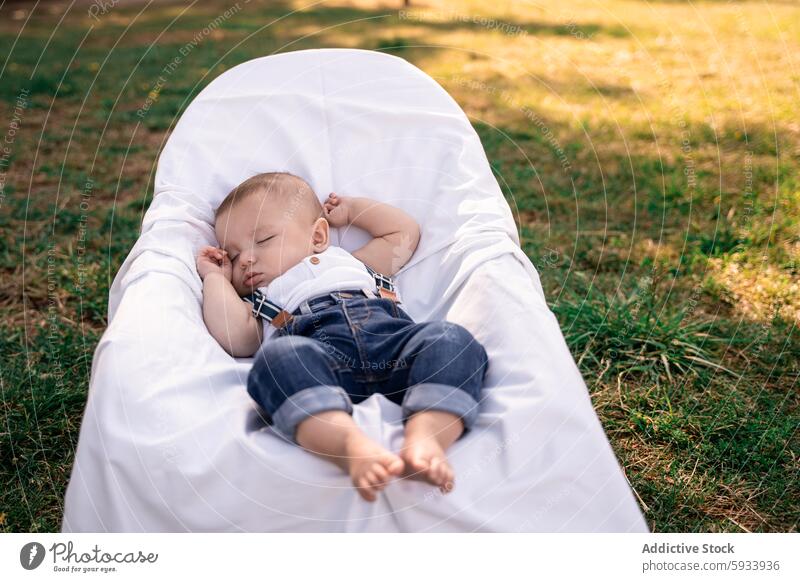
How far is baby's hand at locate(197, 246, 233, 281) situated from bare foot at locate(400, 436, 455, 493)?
2.63 feet

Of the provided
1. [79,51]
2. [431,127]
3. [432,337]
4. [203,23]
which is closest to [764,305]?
[431,127]

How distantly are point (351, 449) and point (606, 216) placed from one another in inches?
84.2

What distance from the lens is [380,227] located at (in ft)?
7.24

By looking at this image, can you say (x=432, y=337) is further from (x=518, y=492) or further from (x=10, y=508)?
(x=10, y=508)

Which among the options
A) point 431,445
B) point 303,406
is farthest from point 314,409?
point 431,445

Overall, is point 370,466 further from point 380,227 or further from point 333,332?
point 380,227

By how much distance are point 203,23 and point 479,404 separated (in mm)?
6696

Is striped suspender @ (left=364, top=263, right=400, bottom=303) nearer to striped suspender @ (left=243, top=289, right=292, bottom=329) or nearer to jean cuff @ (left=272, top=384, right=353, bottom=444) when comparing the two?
striped suspender @ (left=243, top=289, right=292, bottom=329)

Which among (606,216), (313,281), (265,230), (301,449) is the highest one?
(265,230)

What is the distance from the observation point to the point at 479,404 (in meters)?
1.61

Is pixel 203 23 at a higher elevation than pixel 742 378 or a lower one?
higher

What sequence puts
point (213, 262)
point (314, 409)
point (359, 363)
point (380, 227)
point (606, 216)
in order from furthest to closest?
point (606, 216) → point (380, 227) → point (213, 262) → point (359, 363) → point (314, 409)

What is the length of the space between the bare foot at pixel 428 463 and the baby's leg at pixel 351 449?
0.03 meters

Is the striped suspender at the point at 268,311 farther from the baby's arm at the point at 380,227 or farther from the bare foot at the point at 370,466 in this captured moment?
the bare foot at the point at 370,466
